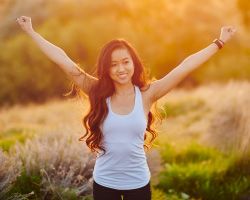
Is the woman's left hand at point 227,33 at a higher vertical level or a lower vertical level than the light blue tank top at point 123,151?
higher

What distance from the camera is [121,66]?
426 cm

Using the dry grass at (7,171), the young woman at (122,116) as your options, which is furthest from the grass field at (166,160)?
the young woman at (122,116)

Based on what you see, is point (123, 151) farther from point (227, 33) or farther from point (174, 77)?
point (227, 33)

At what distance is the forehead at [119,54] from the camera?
427 centimetres

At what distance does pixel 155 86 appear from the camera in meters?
4.36

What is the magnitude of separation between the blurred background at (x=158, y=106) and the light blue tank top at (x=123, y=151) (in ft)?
1.63

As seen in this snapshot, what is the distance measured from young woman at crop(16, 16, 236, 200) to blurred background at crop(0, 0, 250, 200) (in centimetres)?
37

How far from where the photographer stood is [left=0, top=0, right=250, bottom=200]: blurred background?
5891 millimetres

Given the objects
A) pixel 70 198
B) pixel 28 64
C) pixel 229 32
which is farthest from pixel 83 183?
pixel 28 64

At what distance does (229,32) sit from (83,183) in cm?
212

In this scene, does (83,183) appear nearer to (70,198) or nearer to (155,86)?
(70,198)

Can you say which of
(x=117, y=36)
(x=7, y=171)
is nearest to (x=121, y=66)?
(x=7, y=171)

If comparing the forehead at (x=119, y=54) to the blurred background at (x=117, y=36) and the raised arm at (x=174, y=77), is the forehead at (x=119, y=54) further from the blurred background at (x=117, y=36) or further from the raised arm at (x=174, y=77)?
the blurred background at (x=117, y=36)

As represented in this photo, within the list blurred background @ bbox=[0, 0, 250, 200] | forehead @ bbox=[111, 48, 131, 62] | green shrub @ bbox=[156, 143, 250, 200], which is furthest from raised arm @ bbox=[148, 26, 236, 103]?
green shrub @ bbox=[156, 143, 250, 200]
